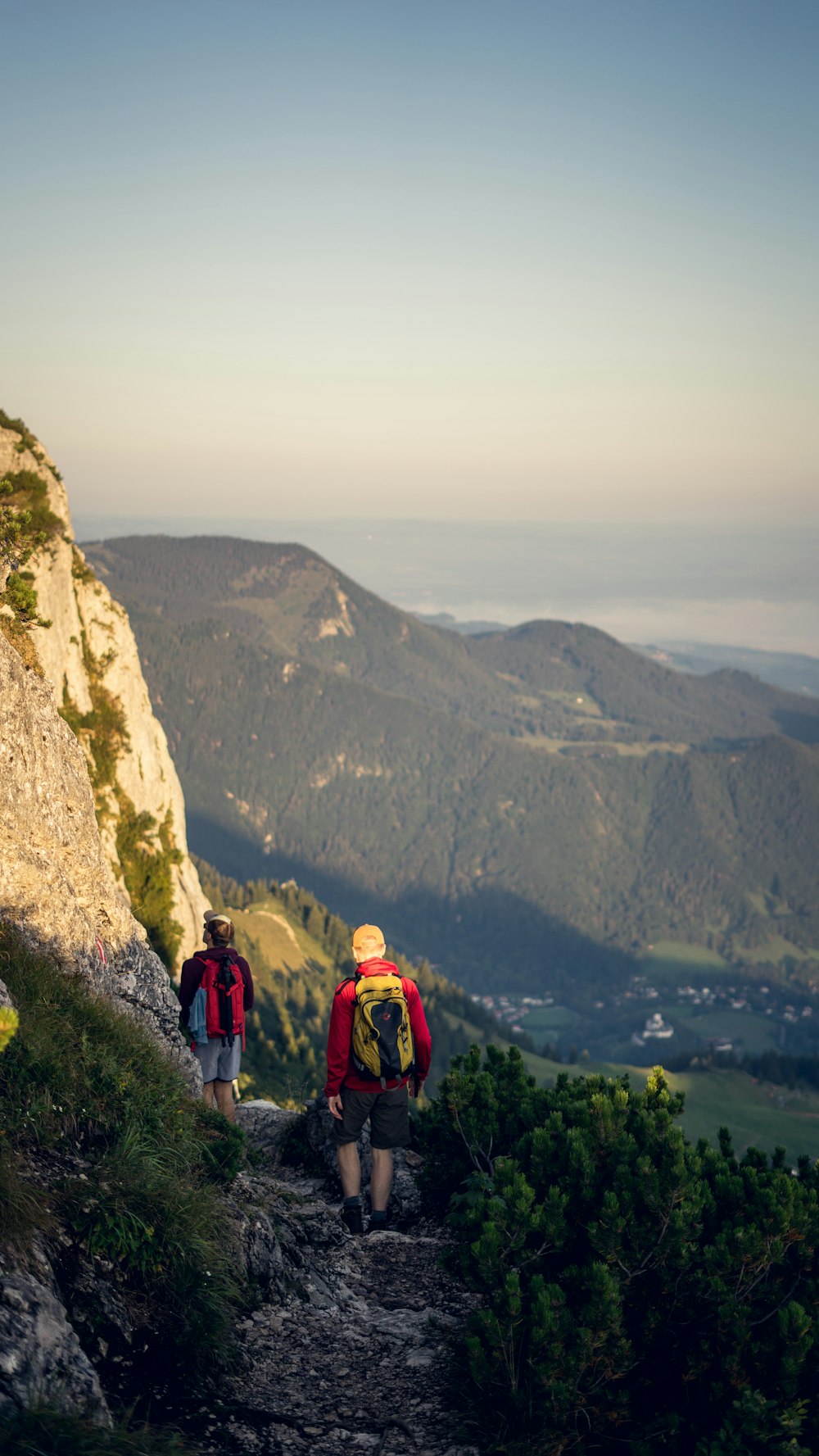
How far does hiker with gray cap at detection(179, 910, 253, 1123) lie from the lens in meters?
14.3

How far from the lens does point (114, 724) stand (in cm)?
4662

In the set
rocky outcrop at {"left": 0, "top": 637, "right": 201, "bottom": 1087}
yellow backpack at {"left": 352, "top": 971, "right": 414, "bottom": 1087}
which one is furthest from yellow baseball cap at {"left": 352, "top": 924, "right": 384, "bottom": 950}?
rocky outcrop at {"left": 0, "top": 637, "right": 201, "bottom": 1087}

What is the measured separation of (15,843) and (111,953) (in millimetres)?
2692

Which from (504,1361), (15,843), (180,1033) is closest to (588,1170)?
(504,1361)

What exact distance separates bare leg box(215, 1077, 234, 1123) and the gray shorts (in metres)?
0.14

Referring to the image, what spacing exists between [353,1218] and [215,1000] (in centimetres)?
379

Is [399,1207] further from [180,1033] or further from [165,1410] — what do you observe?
[165,1410]

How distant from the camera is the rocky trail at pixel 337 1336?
7.91m

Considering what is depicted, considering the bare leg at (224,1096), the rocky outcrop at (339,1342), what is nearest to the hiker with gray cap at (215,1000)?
the bare leg at (224,1096)

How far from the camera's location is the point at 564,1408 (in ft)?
26.7

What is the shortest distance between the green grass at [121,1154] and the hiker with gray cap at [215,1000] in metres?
2.13

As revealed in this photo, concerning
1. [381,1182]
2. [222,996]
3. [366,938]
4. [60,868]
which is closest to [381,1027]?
[366,938]

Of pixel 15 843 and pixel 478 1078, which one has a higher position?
pixel 15 843

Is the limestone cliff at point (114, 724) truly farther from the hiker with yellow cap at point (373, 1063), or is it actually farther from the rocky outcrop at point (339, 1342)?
the rocky outcrop at point (339, 1342)
